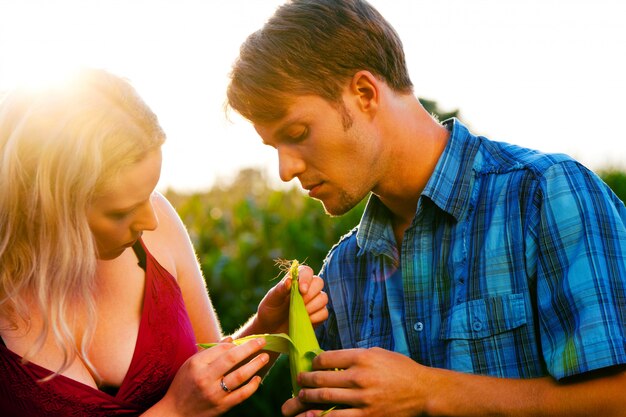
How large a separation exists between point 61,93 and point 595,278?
7.33 feet

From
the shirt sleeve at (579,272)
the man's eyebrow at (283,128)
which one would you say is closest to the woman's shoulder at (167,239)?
the man's eyebrow at (283,128)

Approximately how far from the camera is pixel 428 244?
10.4ft

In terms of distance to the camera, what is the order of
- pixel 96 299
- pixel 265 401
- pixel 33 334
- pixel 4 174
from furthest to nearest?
pixel 265 401, pixel 96 299, pixel 33 334, pixel 4 174

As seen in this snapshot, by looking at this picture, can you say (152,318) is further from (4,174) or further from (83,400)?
(4,174)

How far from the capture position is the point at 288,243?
6770mm

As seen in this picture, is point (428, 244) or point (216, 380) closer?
point (216, 380)

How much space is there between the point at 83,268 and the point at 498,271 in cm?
172

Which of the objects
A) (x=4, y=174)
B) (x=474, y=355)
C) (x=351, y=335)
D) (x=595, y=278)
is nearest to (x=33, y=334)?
(x=4, y=174)

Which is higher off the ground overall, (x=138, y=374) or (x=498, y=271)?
(x=498, y=271)

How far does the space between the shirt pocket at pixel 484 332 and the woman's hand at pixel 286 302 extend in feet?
1.88

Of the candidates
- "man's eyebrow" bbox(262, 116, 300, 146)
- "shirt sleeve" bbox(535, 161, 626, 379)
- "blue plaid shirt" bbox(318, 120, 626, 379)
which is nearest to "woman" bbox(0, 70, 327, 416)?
"blue plaid shirt" bbox(318, 120, 626, 379)

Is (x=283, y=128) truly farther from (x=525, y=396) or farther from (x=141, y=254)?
(x=525, y=396)

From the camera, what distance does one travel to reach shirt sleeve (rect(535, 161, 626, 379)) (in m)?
2.53

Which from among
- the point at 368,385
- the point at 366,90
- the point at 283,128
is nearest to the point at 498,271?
the point at 368,385
